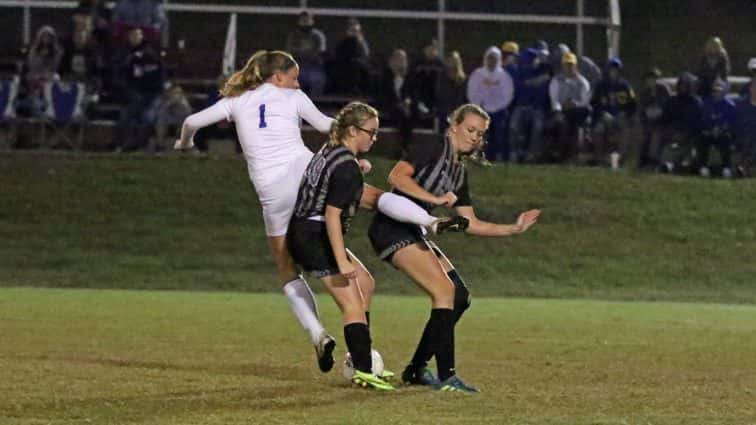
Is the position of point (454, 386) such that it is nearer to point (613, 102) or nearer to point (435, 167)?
point (435, 167)

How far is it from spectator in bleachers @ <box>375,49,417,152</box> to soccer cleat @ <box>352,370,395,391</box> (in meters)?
16.4

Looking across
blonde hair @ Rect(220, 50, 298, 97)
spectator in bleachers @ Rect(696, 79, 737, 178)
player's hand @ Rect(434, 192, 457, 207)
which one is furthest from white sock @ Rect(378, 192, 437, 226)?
spectator in bleachers @ Rect(696, 79, 737, 178)

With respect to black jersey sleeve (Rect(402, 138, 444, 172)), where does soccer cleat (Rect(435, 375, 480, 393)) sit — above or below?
below

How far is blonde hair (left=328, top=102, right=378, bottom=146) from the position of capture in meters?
11.0

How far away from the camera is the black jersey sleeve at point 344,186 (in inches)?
426

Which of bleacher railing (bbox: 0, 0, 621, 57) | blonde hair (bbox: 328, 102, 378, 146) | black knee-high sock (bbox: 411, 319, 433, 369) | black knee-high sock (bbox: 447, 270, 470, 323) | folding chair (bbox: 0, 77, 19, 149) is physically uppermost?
blonde hair (bbox: 328, 102, 378, 146)

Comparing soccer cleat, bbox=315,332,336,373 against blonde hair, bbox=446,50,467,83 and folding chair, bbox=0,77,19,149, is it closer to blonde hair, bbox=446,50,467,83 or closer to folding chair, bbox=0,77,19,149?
blonde hair, bbox=446,50,467,83

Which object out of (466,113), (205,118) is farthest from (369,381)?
(205,118)

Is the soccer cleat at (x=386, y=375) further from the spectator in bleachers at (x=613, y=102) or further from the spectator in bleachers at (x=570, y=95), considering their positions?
the spectator in bleachers at (x=613, y=102)

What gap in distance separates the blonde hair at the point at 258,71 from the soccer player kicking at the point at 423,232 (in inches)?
44.7

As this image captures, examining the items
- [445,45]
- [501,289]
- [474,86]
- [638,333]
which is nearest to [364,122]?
[638,333]

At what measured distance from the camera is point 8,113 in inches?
1106

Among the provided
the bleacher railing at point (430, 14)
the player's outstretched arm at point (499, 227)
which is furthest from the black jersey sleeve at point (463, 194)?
the bleacher railing at point (430, 14)

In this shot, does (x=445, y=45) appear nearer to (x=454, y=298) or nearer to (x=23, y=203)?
(x=23, y=203)
